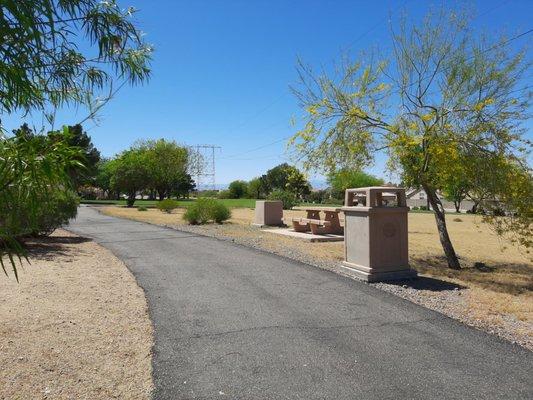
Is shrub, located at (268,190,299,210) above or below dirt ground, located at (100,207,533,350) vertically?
above

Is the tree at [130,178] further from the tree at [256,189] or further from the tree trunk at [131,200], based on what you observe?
the tree at [256,189]

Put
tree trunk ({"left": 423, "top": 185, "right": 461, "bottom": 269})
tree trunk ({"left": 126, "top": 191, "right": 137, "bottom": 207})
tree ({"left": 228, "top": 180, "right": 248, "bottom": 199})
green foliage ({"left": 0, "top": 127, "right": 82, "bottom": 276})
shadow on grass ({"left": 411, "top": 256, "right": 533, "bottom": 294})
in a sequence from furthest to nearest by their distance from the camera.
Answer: tree ({"left": 228, "top": 180, "right": 248, "bottom": 199}), tree trunk ({"left": 126, "top": 191, "right": 137, "bottom": 207}), tree trunk ({"left": 423, "top": 185, "right": 461, "bottom": 269}), shadow on grass ({"left": 411, "top": 256, "right": 533, "bottom": 294}), green foliage ({"left": 0, "top": 127, "right": 82, "bottom": 276})

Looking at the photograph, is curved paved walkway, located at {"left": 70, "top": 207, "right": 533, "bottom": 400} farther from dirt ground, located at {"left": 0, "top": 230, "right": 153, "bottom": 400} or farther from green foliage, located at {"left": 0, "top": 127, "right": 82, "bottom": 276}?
green foliage, located at {"left": 0, "top": 127, "right": 82, "bottom": 276}

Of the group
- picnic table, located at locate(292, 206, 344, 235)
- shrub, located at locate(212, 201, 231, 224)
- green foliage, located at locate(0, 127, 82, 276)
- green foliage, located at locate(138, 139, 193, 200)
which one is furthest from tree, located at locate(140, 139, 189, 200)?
green foliage, located at locate(0, 127, 82, 276)

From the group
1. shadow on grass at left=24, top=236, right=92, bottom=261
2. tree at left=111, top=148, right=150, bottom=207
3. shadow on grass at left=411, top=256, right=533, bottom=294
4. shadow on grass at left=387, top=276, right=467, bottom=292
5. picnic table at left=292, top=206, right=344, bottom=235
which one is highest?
tree at left=111, top=148, right=150, bottom=207

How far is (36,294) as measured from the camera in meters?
6.89

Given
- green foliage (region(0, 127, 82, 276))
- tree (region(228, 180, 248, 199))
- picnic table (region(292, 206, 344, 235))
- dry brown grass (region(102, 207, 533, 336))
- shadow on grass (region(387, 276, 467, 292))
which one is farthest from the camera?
tree (region(228, 180, 248, 199))

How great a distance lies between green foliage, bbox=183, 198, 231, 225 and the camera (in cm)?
2198

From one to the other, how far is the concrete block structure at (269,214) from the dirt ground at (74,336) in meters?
13.4

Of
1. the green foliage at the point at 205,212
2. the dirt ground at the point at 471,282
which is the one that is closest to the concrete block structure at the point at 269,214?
the green foliage at the point at 205,212

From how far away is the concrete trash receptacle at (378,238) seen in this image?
871cm

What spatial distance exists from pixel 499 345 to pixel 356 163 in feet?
24.8

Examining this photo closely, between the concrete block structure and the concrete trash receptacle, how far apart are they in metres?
12.8

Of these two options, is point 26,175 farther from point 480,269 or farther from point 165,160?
point 165,160
